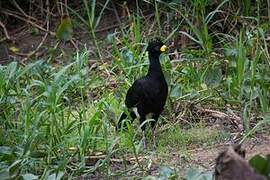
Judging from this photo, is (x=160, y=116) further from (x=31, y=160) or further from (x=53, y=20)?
(x=53, y=20)

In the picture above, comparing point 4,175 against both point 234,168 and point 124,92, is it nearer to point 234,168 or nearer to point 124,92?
point 234,168

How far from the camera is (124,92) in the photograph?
19.2ft

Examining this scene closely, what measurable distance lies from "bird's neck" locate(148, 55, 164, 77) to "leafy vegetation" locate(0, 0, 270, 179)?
36cm

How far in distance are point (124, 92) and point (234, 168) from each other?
3604 millimetres

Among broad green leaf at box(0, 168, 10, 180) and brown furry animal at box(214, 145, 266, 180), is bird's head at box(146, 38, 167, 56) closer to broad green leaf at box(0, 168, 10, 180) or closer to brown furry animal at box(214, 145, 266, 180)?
broad green leaf at box(0, 168, 10, 180)

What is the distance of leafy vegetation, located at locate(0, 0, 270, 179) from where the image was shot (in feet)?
13.8

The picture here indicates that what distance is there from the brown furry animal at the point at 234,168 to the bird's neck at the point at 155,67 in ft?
9.00

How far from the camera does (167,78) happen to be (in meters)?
5.75

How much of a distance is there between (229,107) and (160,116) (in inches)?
20.2

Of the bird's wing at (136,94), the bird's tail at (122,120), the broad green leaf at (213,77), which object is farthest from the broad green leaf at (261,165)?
the broad green leaf at (213,77)

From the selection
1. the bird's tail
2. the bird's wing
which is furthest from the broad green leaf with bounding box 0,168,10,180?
the bird's wing

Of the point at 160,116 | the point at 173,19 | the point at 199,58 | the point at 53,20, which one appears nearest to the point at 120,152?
the point at 160,116

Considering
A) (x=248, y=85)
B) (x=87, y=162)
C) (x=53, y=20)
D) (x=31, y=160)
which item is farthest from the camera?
(x=53, y=20)

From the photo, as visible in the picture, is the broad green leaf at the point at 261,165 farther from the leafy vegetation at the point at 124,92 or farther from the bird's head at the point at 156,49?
the bird's head at the point at 156,49
